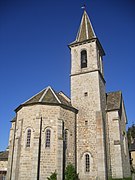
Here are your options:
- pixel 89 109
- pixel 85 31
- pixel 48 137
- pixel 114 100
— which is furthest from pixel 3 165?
pixel 85 31

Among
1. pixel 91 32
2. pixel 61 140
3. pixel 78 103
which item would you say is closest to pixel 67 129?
pixel 61 140

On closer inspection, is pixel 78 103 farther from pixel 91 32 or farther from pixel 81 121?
pixel 91 32

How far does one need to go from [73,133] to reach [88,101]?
4.60 meters

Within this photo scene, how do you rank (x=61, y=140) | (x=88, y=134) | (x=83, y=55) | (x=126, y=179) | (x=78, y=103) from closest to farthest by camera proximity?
(x=61, y=140)
(x=126, y=179)
(x=88, y=134)
(x=78, y=103)
(x=83, y=55)

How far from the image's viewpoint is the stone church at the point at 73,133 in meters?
20.3

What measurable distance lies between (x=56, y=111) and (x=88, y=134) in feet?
15.8

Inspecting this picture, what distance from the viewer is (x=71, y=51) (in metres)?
30.6

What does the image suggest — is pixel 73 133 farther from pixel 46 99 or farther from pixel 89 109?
pixel 46 99

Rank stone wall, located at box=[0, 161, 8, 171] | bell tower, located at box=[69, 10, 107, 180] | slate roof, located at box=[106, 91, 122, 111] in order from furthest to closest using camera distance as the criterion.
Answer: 1. slate roof, located at box=[106, 91, 122, 111]
2. stone wall, located at box=[0, 161, 8, 171]
3. bell tower, located at box=[69, 10, 107, 180]

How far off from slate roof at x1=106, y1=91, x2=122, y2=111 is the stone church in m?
0.14

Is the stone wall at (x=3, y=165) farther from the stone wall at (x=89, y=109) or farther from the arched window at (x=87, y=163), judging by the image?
the arched window at (x=87, y=163)

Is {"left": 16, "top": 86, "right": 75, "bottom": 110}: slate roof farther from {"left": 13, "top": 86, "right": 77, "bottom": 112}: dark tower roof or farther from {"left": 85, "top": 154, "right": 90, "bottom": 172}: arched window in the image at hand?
{"left": 85, "top": 154, "right": 90, "bottom": 172}: arched window

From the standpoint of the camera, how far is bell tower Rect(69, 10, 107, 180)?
22.3m

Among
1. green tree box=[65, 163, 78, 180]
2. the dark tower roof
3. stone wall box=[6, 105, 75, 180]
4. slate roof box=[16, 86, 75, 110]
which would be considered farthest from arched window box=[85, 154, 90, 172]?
slate roof box=[16, 86, 75, 110]
